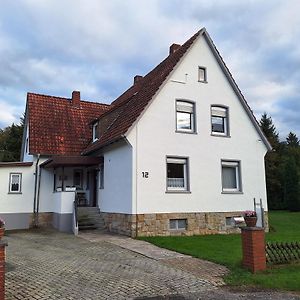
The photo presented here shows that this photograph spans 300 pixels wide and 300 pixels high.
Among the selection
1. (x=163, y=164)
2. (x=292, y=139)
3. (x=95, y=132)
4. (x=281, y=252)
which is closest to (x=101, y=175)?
(x=95, y=132)

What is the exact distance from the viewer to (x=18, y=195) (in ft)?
68.8

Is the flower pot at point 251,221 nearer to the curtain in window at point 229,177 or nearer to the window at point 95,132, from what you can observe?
the curtain in window at point 229,177

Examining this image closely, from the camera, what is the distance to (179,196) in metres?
17.2

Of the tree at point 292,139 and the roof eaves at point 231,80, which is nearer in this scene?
the roof eaves at point 231,80

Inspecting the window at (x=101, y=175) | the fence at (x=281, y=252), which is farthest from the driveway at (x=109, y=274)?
the window at (x=101, y=175)

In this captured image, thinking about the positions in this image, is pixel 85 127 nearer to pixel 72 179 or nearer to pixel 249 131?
pixel 72 179

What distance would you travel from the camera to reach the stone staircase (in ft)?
62.3

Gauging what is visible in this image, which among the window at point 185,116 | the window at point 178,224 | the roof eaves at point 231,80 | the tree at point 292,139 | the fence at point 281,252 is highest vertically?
the tree at point 292,139

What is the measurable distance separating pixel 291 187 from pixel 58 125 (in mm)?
30638

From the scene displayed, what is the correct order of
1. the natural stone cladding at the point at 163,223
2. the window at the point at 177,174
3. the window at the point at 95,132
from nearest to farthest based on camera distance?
the natural stone cladding at the point at 163,223 → the window at the point at 177,174 → the window at the point at 95,132

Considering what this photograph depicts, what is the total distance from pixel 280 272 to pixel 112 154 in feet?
36.5

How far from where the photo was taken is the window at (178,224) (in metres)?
17.1

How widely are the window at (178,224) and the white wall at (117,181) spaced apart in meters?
2.29

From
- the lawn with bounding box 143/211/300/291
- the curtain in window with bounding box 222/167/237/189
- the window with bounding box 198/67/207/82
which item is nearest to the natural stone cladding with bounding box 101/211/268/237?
the lawn with bounding box 143/211/300/291
